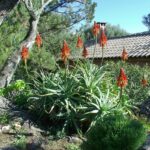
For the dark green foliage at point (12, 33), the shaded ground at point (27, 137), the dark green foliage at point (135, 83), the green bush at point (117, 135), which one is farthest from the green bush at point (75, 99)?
the dark green foliage at point (12, 33)

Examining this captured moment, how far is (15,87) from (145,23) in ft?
183

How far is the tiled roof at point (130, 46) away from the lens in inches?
1066

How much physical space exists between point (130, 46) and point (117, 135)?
884 inches

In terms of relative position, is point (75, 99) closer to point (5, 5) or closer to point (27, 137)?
point (27, 137)

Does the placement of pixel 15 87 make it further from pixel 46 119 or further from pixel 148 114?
pixel 148 114

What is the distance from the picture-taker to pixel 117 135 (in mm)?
7250

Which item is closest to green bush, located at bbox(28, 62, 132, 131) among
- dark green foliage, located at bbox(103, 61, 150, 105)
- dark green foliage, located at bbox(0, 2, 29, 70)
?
dark green foliage, located at bbox(103, 61, 150, 105)

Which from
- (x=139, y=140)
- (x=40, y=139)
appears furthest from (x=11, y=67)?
(x=139, y=140)

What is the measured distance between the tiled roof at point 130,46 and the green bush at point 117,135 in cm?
1822

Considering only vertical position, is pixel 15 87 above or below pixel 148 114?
above

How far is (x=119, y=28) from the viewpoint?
5606cm

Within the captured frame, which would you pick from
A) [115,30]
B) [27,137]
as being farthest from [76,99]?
[115,30]

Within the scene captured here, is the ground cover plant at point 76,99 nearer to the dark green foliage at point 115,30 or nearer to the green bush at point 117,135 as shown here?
the green bush at point 117,135

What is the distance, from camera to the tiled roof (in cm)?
2707
